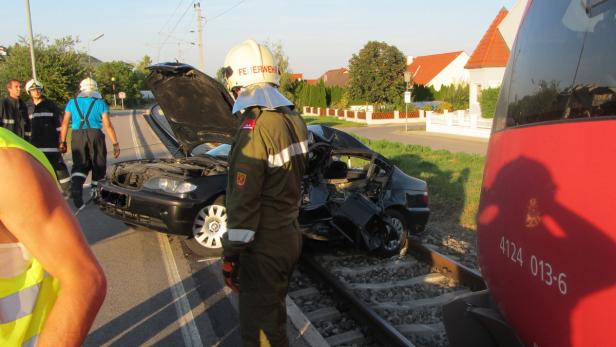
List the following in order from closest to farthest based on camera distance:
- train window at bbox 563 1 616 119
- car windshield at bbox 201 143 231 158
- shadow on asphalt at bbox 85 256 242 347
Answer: train window at bbox 563 1 616 119 → shadow on asphalt at bbox 85 256 242 347 → car windshield at bbox 201 143 231 158

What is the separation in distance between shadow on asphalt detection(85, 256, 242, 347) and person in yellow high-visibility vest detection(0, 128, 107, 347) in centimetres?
265

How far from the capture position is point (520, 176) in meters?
2.24

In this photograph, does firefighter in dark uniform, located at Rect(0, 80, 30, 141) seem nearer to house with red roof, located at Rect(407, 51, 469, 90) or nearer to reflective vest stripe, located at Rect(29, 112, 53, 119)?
reflective vest stripe, located at Rect(29, 112, 53, 119)

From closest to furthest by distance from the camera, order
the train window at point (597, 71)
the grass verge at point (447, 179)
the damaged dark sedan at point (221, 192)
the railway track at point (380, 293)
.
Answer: the train window at point (597, 71), the railway track at point (380, 293), the damaged dark sedan at point (221, 192), the grass verge at point (447, 179)

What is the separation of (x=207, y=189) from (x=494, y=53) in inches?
1241

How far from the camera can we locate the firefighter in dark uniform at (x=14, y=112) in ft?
27.4

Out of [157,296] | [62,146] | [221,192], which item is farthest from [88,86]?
[157,296]

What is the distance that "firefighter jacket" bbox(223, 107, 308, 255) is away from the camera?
9.13ft

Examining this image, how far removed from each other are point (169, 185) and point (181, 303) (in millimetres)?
1652

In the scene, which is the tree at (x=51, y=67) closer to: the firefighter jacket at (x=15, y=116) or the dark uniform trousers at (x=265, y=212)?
the firefighter jacket at (x=15, y=116)

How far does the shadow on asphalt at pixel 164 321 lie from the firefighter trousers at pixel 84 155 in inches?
148

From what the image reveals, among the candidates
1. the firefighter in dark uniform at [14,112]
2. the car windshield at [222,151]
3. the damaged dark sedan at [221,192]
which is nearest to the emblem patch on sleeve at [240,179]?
the damaged dark sedan at [221,192]

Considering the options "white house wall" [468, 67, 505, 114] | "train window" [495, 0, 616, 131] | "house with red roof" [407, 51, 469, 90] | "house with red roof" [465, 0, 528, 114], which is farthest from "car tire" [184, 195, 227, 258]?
"house with red roof" [407, 51, 469, 90]

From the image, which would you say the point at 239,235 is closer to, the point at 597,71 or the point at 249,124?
the point at 249,124
